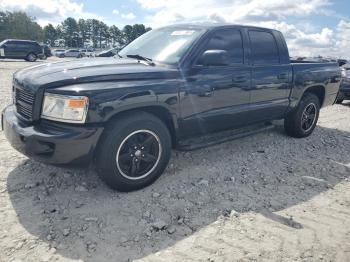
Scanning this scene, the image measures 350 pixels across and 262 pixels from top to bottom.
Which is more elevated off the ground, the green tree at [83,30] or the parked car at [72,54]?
the green tree at [83,30]

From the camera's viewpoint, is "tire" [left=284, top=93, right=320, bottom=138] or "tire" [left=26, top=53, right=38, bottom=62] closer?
"tire" [left=284, top=93, right=320, bottom=138]

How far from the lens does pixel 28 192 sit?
3602mm

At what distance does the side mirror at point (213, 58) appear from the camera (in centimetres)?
393

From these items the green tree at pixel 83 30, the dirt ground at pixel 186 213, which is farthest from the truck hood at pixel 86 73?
the green tree at pixel 83 30

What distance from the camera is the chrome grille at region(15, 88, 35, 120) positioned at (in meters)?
3.35

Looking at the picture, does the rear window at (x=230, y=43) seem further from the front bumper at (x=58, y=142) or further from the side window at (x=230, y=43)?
the front bumper at (x=58, y=142)

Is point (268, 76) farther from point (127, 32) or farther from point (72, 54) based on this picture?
point (127, 32)

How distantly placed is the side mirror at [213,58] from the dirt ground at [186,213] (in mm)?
1370

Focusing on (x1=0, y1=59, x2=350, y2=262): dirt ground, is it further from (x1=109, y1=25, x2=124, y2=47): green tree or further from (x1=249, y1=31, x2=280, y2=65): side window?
(x1=109, y1=25, x2=124, y2=47): green tree

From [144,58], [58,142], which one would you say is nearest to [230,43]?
[144,58]

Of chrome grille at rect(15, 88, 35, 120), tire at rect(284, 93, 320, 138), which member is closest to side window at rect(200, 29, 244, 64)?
tire at rect(284, 93, 320, 138)

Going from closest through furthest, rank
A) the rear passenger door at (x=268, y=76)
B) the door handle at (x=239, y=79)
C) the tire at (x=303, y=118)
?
the door handle at (x=239, y=79)
the rear passenger door at (x=268, y=76)
the tire at (x=303, y=118)

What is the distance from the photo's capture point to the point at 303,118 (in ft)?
20.2

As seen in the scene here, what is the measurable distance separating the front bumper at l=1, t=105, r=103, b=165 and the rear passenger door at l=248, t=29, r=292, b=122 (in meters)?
2.55
